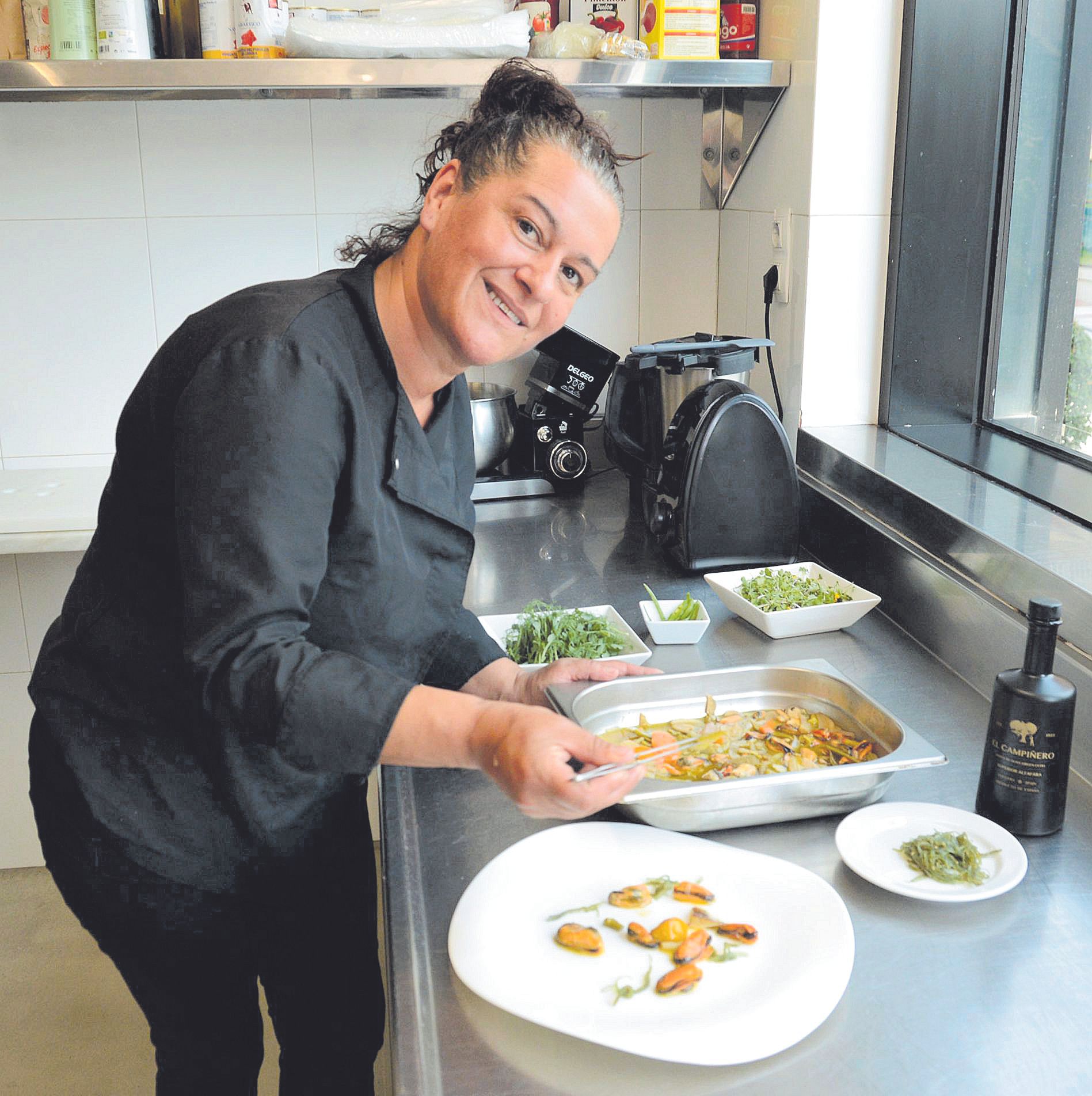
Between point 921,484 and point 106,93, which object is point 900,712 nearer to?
point 921,484

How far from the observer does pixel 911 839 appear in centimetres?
99

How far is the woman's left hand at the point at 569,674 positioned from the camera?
1238 mm

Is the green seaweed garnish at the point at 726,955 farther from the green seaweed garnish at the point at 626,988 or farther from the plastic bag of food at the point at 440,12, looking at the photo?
the plastic bag of food at the point at 440,12

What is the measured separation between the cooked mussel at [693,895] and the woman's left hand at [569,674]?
350 mm

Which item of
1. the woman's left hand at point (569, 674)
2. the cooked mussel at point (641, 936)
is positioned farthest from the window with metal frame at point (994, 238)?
the cooked mussel at point (641, 936)

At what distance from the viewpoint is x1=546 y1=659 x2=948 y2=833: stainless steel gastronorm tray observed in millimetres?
988

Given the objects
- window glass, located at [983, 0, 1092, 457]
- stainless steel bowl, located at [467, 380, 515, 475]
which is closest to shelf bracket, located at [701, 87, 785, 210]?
window glass, located at [983, 0, 1092, 457]

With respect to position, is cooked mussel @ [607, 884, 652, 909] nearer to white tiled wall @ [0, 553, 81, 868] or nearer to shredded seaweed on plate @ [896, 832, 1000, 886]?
shredded seaweed on plate @ [896, 832, 1000, 886]

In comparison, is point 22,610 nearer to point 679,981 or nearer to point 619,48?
point 619,48

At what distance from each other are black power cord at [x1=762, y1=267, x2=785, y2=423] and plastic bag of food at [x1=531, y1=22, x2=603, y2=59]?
504 mm

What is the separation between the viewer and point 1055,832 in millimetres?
1028

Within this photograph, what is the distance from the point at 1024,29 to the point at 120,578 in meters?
1.66

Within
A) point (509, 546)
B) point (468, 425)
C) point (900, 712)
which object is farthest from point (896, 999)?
point (509, 546)

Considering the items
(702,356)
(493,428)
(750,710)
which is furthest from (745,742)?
(493,428)
